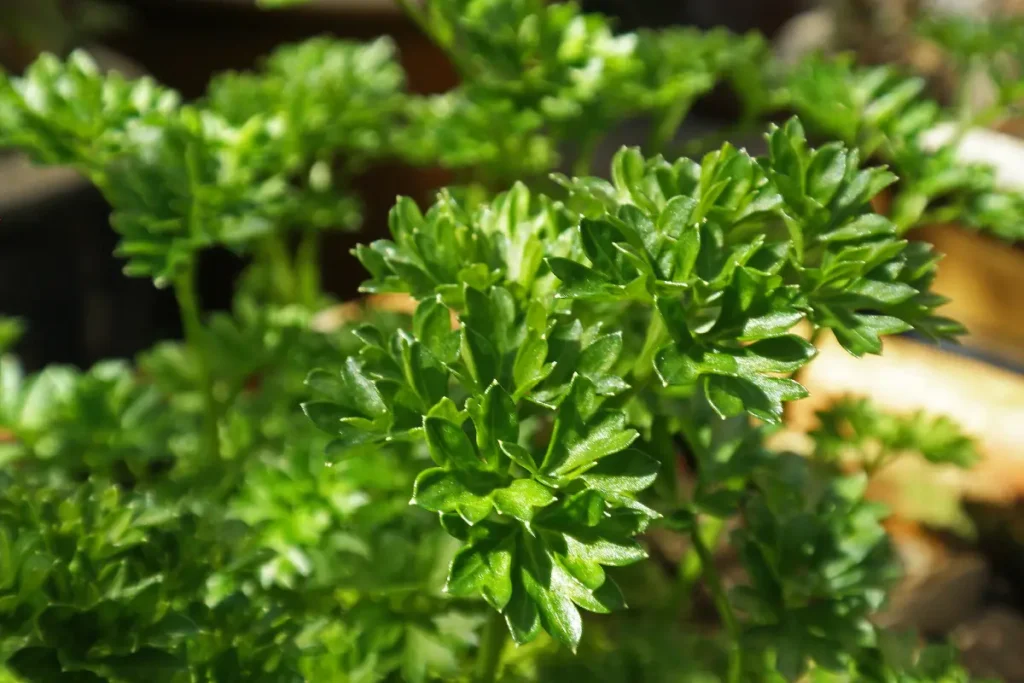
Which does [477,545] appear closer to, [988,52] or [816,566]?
[816,566]

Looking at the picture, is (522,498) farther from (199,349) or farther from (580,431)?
(199,349)

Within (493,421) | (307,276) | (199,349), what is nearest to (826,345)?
(307,276)

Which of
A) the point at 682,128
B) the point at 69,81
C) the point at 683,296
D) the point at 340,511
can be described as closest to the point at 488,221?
the point at 683,296

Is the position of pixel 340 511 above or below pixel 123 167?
below

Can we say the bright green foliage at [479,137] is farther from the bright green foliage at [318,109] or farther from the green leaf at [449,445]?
the green leaf at [449,445]

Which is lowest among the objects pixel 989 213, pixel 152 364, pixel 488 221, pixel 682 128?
pixel 682 128

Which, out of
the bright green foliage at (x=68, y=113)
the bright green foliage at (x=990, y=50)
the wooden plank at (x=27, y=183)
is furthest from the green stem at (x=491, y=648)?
the wooden plank at (x=27, y=183)
